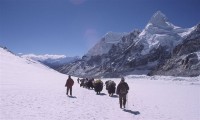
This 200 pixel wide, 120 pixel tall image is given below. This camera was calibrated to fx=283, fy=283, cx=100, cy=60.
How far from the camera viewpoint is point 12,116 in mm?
14422

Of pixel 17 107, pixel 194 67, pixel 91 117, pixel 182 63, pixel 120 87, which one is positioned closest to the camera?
pixel 91 117

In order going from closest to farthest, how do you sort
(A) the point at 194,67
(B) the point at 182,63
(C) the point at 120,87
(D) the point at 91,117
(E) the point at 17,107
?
1. (D) the point at 91,117
2. (E) the point at 17,107
3. (C) the point at 120,87
4. (A) the point at 194,67
5. (B) the point at 182,63

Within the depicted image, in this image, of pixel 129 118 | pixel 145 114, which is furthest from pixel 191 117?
pixel 129 118

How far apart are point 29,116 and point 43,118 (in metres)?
0.80

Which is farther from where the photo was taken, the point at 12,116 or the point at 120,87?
the point at 120,87

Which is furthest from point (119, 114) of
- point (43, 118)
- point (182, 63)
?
point (182, 63)

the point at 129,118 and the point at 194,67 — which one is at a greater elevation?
the point at 194,67

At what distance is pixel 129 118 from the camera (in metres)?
16.5

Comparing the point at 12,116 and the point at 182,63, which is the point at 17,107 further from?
the point at 182,63

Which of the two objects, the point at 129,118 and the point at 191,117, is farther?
the point at 191,117

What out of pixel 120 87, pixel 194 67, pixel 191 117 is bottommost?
pixel 191 117

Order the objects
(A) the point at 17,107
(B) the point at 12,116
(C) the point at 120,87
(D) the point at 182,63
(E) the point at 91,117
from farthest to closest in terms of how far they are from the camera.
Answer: (D) the point at 182,63 → (C) the point at 120,87 → (A) the point at 17,107 → (E) the point at 91,117 → (B) the point at 12,116

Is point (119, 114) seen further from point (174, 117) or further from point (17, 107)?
point (17, 107)

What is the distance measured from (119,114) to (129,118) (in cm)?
137
